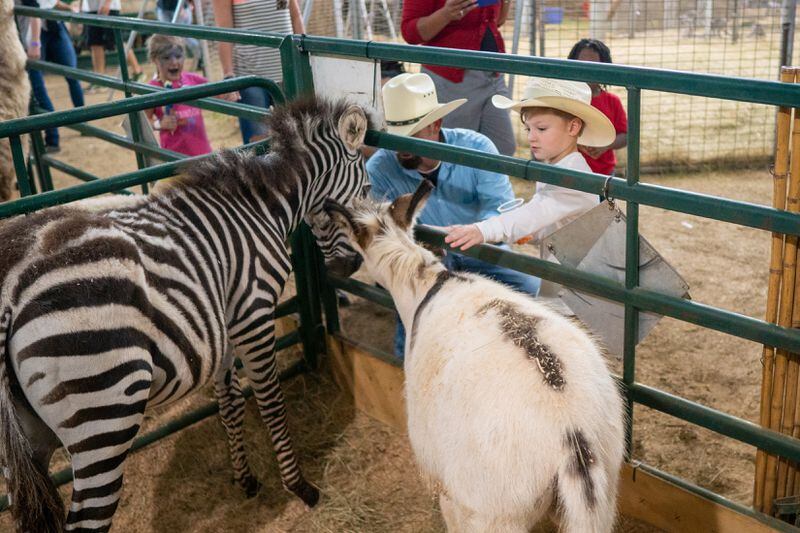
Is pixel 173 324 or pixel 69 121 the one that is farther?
pixel 69 121

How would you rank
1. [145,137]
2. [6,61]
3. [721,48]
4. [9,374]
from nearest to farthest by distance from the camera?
[9,374], [145,137], [6,61], [721,48]

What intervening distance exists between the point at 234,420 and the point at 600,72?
2177mm

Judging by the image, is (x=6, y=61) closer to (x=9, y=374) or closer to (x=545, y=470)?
(x=9, y=374)

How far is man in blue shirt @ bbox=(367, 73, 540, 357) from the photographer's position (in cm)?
358

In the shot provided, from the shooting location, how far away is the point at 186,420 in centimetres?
359

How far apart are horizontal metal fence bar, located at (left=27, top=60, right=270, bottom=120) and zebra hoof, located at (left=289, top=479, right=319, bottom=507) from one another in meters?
1.68

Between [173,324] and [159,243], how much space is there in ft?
1.03

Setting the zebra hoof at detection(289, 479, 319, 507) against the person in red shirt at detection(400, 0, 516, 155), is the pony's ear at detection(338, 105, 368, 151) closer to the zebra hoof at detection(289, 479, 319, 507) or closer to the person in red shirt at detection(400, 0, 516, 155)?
the zebra hoof at detection(289, 479, 319, 507)

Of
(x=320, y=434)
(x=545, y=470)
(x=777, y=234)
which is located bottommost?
(x=320, y=434)

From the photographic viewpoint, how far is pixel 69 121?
2.75 meters

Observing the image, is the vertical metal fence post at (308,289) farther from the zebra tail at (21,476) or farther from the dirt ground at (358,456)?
the zebra tail at (21,476)

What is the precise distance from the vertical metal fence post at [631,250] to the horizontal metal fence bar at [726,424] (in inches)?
3.4

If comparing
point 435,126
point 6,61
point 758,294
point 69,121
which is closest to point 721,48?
point 758,294

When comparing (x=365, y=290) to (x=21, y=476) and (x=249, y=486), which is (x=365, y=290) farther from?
(x=21, y=476)
